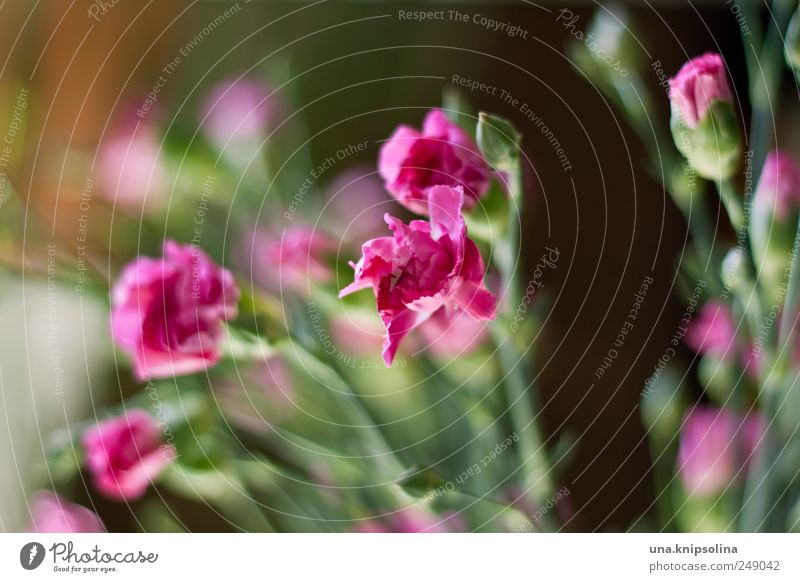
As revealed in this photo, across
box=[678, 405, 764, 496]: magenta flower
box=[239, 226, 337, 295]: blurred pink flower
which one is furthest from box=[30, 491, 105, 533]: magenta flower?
box=[678, 405, 764, 496]: magenta flower

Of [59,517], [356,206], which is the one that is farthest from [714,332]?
[59,517]

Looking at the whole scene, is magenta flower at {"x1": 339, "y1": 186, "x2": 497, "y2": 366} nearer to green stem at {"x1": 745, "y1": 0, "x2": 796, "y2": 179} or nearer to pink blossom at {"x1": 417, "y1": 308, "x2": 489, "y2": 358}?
pink blossom at {"x1": 417, "y1": 308, "x2": 489, "y2": 358}

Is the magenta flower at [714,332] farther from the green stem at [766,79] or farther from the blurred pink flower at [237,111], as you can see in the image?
the blurred pink flower at [237,111]

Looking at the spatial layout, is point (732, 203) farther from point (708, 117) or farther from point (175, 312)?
point (175, 312)

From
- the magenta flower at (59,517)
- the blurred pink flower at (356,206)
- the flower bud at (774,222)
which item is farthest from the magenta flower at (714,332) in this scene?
the magenta flower at (59,517)
